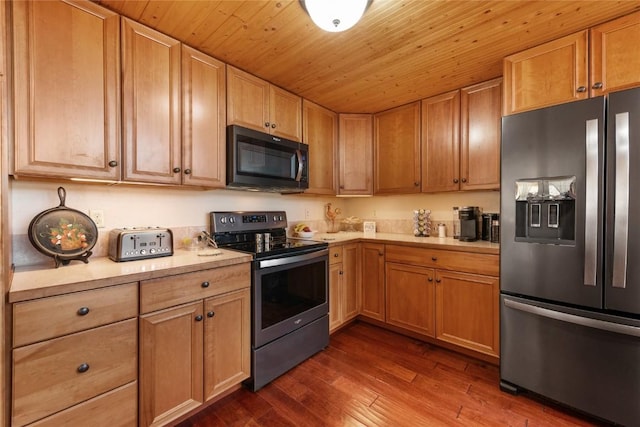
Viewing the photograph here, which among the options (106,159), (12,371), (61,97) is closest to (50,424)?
(12,371)

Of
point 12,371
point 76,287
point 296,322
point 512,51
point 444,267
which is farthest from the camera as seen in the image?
point 444,267

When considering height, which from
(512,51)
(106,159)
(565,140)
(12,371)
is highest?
(512,51)

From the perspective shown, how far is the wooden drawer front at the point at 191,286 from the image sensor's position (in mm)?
1330

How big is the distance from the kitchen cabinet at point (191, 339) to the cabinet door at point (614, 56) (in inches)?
93.9

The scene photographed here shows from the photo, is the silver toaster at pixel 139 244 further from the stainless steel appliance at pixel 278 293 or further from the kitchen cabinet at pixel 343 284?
the kitchen cabinet at pixel 343 284

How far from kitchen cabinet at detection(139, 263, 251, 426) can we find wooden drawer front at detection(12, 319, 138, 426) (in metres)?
0.08

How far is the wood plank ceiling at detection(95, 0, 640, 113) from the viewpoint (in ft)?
4.73

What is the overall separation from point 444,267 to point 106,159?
8.03 ft

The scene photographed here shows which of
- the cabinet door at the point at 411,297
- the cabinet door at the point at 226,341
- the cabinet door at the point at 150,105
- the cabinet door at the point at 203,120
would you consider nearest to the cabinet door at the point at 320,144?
the cabinet door at the point at 203,120

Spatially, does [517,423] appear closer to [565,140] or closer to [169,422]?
[565,140]

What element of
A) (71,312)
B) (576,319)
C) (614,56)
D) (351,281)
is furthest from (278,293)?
(614,56)

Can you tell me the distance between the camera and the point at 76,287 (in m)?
1.11

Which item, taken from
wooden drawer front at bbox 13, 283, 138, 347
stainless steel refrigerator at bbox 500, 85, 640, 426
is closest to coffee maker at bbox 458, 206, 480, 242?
stainless steel refrigerator at bbox 500, 85, 640, 426

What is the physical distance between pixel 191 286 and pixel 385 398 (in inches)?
55.2
